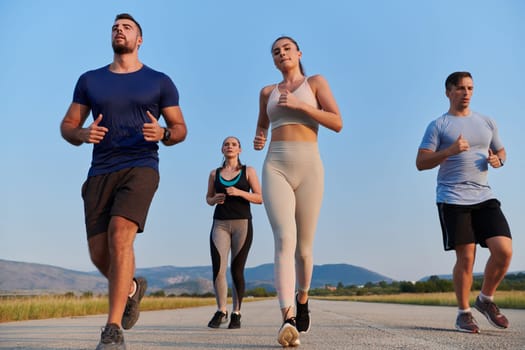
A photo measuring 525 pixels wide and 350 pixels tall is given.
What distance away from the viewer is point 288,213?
5.21m

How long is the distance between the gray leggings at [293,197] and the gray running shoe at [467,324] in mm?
1900

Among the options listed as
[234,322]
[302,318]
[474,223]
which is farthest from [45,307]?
[474,223]

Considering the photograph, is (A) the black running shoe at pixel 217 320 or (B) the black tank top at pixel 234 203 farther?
(B) the black tank top at pixel 234 203

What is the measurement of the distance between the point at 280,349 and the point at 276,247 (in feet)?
2.81

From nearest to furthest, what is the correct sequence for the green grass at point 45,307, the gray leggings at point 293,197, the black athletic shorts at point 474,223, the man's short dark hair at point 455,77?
the gray leggings at point 293,197
the black athletic shorts at point 474,223
the man's short dark hair at point 455,77
the green grass at point 45,307

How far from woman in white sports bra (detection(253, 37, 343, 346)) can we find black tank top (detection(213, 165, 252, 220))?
2.52 meters

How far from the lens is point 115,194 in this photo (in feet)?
15.4

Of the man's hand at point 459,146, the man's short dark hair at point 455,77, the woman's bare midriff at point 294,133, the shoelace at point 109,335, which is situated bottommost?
the shoelace at point 109,335

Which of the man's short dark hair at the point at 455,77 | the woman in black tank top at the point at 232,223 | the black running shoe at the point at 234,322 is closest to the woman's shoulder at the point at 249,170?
the woman in black tank top at the point at 232,223

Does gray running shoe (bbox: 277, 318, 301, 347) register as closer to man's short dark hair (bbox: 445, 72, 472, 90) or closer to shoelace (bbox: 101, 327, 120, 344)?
shoelace (bbox: 101, 327, 120, 344)

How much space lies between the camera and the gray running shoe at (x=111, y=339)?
4.11 metres

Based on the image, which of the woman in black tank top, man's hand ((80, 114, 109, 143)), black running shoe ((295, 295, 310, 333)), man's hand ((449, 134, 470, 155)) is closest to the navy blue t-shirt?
man's hand ((80, 114, 109, 143))

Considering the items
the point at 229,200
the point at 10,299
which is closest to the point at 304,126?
the point at 229,200

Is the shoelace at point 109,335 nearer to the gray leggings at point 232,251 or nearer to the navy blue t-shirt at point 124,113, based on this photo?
the navy blue t-shirt at point 124,113
